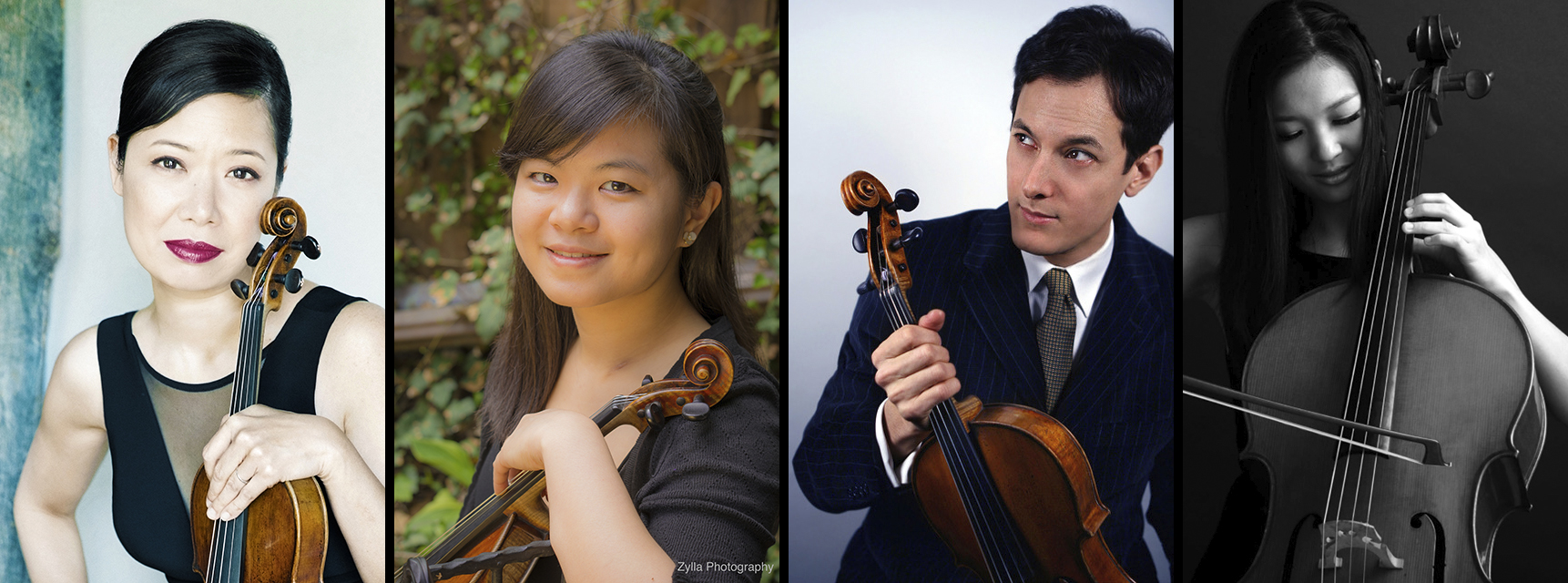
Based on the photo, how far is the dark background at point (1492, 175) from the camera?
2.59 meters

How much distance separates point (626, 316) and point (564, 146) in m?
0.44

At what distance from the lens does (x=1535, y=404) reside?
254cm

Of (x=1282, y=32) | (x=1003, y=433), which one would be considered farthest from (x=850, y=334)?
(x=1282, y=32)

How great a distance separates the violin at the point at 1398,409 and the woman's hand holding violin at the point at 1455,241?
0.03 m

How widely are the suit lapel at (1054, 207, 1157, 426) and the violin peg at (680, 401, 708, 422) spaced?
87 centimetres

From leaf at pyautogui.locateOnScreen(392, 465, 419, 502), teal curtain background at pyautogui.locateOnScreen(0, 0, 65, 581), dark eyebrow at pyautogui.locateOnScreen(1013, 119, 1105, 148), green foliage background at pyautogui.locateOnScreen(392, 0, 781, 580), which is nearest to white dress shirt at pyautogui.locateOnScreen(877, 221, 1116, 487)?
dark eyebrow at pyautogui.locateOnScreen(1013, 119, 1105, 148)

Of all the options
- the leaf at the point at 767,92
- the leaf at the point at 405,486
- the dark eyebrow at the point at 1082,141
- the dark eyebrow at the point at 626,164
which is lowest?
the leaf at the point at 405,486

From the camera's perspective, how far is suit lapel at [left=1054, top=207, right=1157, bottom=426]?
8.60ft

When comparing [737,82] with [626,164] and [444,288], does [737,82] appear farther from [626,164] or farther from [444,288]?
[444,288]

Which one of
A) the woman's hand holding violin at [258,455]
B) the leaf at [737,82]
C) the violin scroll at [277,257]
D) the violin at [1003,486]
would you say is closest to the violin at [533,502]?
the woman's hand holding violin at [258,455]

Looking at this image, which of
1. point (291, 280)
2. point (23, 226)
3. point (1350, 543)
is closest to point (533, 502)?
point (291, 280)

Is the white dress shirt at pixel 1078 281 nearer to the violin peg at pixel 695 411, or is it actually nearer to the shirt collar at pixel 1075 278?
the shirt collar at pixel 1075 278

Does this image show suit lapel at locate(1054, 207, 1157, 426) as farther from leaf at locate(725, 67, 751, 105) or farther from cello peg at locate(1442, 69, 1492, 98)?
leaf at locate(725, 67, 751, 105)

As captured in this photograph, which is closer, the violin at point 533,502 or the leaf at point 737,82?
the violin at point 533,502
